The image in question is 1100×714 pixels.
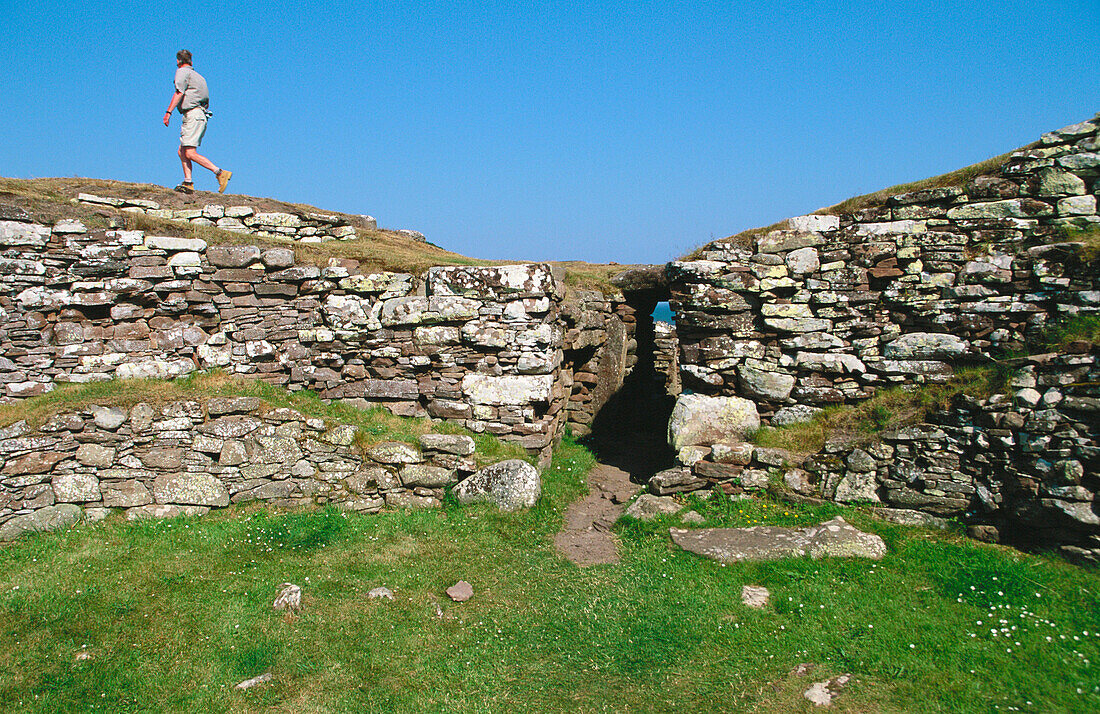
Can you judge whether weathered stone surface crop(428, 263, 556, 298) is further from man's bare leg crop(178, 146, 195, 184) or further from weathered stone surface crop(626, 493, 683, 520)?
man's bare leg crop(178, 146, 195, 184)

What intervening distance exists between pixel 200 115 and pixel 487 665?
1087cm

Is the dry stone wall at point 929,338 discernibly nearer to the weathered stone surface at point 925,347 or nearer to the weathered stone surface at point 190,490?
the weathered stone surface at point 925,347

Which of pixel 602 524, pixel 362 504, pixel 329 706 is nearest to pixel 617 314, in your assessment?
pixel 602 524

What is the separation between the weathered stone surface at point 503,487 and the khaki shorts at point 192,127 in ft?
27.2

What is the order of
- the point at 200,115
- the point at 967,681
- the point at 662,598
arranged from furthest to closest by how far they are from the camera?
the point at 200,115
the point at 662,598
the point at 967,681

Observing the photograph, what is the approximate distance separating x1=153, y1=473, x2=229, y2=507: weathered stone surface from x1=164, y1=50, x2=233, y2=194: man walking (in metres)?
6.46

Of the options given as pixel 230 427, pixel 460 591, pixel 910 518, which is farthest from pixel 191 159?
pixel 910 518

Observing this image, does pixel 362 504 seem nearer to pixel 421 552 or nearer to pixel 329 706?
pixel 421 552

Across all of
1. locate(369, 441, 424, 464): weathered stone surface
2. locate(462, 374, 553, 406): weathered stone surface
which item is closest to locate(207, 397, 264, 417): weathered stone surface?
locate(369, 441, 424, 464): weathered stone surface

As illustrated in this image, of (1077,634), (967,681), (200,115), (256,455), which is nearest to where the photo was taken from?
(967,681)

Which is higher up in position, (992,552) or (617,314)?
(617,314)

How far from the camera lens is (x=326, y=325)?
9438mm

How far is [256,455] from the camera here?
804 cm

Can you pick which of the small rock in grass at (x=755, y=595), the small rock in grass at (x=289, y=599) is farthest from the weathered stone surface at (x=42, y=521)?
the small rock in grass at (x=755, y=595)
